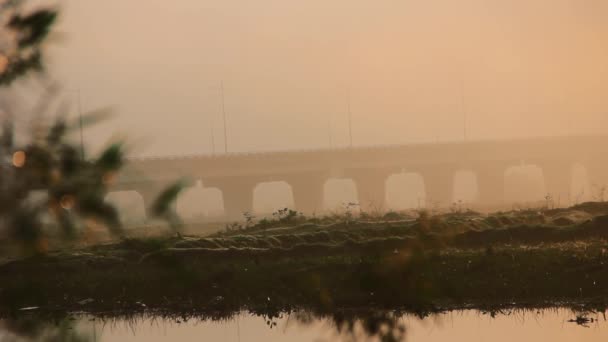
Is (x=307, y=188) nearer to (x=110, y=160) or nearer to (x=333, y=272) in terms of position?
(x=333, y=272)

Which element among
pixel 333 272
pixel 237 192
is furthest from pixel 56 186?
pixel 237 192

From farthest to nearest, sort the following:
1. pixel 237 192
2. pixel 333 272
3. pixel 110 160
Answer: pixel 237 192, pixel 333 272, pixel 110 160

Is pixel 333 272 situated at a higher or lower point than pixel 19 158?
lower

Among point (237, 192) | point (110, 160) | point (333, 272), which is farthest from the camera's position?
point (237, 192)

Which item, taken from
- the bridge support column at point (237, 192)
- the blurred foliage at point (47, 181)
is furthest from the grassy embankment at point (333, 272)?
the bridge support column at point (237, 192)

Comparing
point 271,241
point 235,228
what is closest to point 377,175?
point 235,228

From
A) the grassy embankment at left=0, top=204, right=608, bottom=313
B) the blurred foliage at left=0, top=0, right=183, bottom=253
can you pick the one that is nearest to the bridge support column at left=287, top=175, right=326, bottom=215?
the grassy embankment at left=0, top=204, right=608, bottom=313

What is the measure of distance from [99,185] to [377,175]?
63.9 meters

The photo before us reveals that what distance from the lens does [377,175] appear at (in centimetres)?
7300

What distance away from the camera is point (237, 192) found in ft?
228

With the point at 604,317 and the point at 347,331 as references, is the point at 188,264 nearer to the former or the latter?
the point at 347,331

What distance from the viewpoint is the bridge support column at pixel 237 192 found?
6894 cm

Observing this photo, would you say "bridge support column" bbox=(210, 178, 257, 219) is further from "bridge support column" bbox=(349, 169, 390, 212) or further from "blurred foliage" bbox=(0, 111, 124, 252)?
"blurred foliage" bbox=(0, 111, 124, 252)

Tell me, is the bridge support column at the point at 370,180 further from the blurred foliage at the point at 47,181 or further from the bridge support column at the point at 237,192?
the blurred foliage at the point at 47,181
